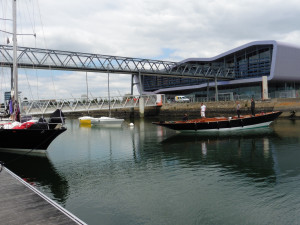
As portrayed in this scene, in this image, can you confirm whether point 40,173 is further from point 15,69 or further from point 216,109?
point 216,109

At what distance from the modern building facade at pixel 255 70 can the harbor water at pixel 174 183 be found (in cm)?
4107

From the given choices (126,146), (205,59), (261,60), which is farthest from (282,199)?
(205,59)

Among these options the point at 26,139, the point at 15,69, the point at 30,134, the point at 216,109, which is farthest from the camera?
the point at 216,109

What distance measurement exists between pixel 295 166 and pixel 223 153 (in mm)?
4857

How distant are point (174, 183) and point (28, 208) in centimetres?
595

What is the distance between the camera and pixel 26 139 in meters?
19.0

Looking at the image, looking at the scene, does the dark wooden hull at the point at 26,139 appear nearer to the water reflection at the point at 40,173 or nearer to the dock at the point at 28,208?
the water reflection at the point at 40,173

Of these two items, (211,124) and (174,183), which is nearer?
(174,183)

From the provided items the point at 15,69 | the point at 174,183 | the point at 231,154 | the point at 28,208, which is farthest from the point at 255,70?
the point at 28,208

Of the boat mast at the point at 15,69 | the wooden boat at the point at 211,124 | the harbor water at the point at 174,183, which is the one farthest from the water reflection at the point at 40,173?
the wooden boat at the point at 211,124

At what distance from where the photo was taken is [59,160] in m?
17.3

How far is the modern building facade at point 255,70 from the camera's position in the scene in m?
64.2

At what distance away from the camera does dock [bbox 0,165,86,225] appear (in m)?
6.20

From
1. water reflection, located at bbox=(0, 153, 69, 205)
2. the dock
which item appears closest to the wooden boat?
water reflection, located at bbox=(0, 153, 69, 205)
